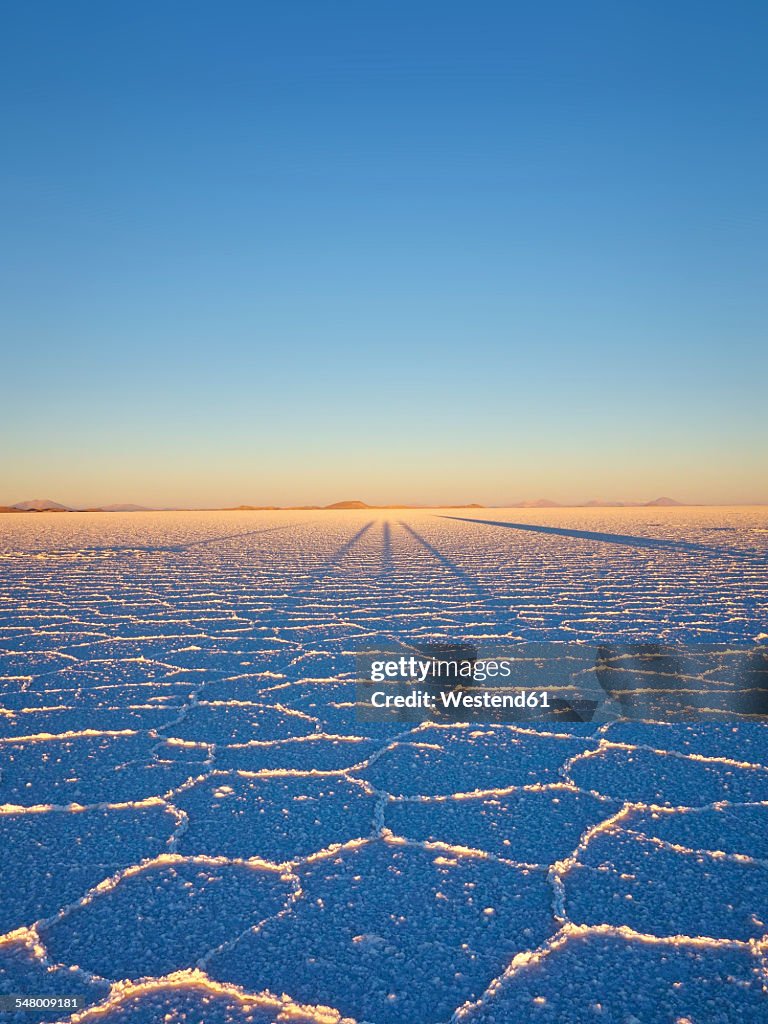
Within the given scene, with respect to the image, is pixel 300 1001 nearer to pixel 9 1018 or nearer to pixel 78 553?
pixel 9 1018

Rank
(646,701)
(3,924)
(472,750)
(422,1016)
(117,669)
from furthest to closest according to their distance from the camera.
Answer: (117,669), (646,701), (472,750), (3,924), (422,1016)

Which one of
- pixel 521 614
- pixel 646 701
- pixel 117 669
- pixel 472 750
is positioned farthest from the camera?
pixel 521 614

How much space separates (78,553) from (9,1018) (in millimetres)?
7582

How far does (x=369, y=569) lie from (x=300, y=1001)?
5034mm

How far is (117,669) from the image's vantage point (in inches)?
96.1

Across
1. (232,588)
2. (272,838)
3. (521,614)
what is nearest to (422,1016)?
(272,838)

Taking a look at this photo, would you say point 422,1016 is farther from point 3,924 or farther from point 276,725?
point 276,725

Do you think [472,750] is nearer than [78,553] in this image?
Yes

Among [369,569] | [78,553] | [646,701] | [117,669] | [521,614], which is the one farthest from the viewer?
[78,553]

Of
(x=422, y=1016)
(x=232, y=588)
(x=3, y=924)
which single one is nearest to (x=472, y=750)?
(x=422, y=1016)

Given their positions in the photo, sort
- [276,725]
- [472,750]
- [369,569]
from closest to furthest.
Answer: [472,750]
[276,725]
[369,569]

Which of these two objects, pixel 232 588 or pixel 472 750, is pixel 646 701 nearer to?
pixel 472 750

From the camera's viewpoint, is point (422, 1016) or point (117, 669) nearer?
point (422, 1016)

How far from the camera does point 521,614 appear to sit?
3.50 meters
